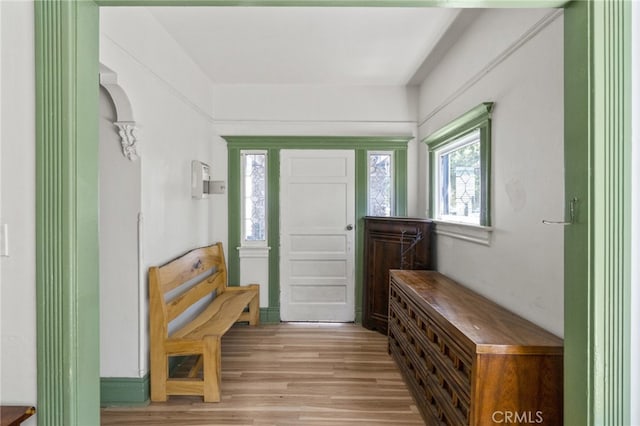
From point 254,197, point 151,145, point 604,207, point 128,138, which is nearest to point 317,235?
point 254,197

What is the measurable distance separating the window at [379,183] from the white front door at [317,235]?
24 centimetres

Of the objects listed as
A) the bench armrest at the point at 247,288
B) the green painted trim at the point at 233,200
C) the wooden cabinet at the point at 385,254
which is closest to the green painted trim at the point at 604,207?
the wooden cabinet at the point at 385,254

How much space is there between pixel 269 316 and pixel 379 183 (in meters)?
2.05

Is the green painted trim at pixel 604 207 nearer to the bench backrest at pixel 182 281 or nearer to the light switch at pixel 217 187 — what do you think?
the bench backrest at pixel 182 281

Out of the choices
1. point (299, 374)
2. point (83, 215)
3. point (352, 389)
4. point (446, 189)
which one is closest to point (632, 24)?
point (83, 215)

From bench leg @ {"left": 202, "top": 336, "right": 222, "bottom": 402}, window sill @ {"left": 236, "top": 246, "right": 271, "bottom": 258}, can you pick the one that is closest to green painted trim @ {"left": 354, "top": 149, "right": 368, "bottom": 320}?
window sill @ {"left": 236, "top": 246, "right": 271, "bottom": 258}

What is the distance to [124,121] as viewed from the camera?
2.34 m

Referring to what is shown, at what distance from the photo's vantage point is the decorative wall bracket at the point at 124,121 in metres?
2.25

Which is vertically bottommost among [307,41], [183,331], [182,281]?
[183,331]

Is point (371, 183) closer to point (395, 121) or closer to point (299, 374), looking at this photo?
point (395, 121)

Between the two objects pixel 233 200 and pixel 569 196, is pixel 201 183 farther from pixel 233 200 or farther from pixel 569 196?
pixel 569 196

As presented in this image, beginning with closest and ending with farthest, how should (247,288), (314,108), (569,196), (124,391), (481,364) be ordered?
(569,196), (481,364), (124,391), (247,288), (314,108)

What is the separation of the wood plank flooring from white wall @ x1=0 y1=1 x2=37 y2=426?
4.59ft

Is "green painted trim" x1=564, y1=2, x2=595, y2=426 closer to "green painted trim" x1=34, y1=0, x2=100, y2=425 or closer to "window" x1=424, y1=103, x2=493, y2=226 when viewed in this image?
"window" x1=424, y1=103, x2=493, y2=226
